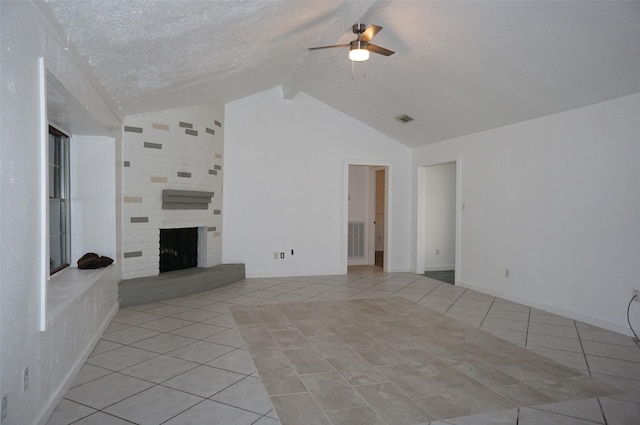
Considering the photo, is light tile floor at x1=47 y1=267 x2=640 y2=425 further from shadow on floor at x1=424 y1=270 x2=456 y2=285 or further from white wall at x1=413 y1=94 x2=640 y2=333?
shadow on floor at x1=424 y1=270 x2=456 y2=285

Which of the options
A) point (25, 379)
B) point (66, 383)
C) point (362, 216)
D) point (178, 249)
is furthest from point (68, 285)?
point (362, 216)

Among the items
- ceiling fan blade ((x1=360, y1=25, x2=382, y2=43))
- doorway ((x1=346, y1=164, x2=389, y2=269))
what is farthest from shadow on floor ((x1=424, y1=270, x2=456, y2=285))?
ceiling fan blade ((x1=360, y1=25, x2=382, y2=43))

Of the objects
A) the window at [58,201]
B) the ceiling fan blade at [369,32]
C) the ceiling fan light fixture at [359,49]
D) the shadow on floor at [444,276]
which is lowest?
the shadow on floor at [444,276]

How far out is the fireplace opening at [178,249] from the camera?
5.63 m

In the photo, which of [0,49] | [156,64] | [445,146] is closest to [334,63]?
[445,146]

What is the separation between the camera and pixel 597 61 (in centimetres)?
349

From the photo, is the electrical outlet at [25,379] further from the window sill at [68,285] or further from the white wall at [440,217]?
the white wall at [440,217]

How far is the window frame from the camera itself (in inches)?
143

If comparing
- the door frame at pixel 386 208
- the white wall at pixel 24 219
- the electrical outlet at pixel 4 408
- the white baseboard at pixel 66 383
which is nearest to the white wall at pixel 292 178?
the door frame at pixel 386 208

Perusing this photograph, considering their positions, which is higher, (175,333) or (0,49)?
(0,49)

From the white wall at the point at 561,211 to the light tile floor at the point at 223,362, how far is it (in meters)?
0.30

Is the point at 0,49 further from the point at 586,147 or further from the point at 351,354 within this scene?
the point at 586,147

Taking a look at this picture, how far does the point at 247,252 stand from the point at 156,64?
3727mm

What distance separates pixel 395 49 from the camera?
14.9 feet
